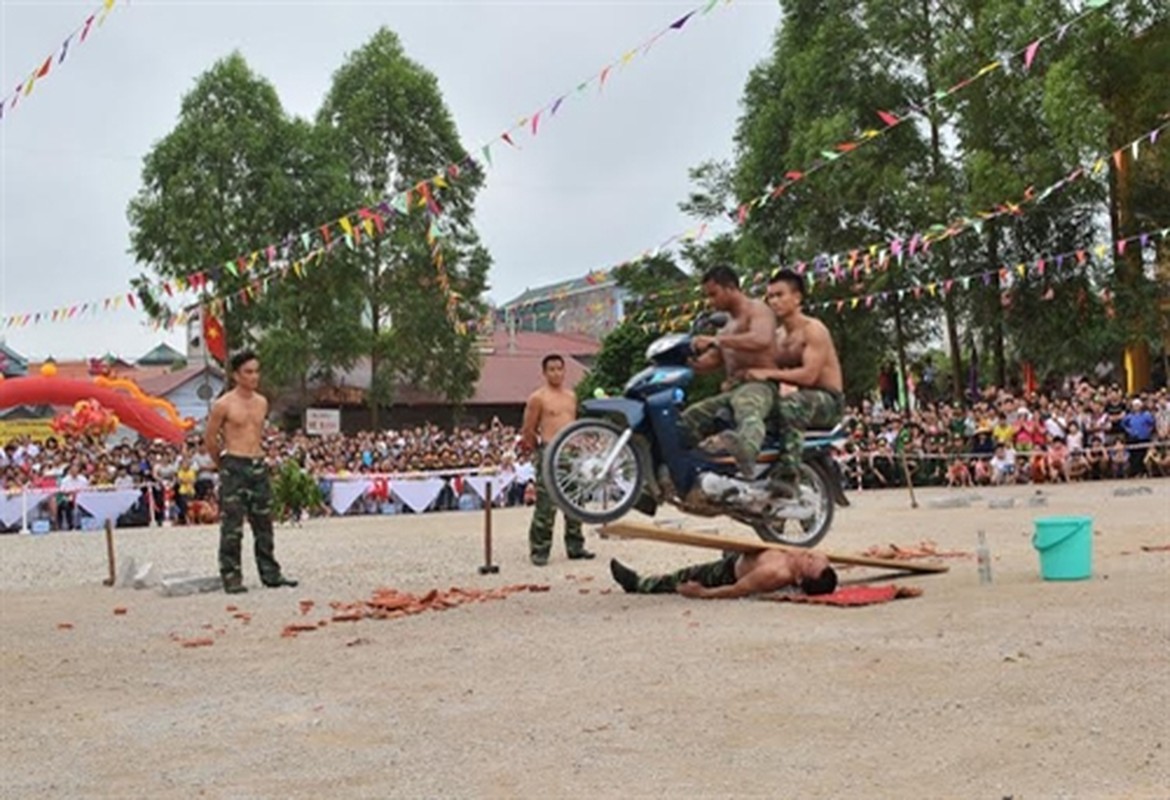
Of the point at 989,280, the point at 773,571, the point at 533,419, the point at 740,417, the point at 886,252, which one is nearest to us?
the point at 773,571

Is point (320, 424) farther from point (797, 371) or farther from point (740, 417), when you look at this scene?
point (740, 417)

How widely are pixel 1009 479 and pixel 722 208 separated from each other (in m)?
19.0

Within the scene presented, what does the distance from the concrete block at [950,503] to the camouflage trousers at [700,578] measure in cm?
967

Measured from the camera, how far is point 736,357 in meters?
8.70

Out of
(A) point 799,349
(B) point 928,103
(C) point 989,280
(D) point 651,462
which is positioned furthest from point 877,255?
(D) point 651,462

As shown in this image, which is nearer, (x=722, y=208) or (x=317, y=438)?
(x=317, y=438)

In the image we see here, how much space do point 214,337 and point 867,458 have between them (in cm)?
1836

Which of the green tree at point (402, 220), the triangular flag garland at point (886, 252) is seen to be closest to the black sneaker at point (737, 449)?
the triangular flag garland at point (886, 252)

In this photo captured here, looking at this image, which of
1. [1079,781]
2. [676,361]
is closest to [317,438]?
[676,361]

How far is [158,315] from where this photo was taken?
110ft

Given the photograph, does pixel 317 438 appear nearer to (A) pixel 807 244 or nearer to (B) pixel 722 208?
(A) pixel 807 244

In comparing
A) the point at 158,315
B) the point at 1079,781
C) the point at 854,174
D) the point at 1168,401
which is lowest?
the point at 1079,781

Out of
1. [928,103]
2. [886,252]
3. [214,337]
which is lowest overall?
[214,337]

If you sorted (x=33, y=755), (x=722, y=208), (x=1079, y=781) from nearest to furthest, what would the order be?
(x=1079, y=781)
(x=33, y=755)
(x=722, y=208)
